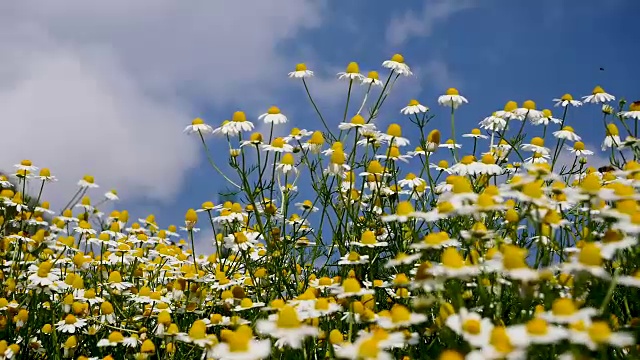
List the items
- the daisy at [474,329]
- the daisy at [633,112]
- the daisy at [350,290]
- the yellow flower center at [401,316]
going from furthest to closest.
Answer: the daisy at [633,112] → the daisy at [350,290] → the yellow flower center at [401,316] → the daisy at [474,329]

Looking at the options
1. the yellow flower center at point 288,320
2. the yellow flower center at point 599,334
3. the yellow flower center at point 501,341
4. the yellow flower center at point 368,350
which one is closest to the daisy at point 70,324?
the yellow flower center at point 288,320

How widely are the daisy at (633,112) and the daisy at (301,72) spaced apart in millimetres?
2482

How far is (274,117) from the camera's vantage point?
498cm

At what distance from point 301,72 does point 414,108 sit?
37.6 inches

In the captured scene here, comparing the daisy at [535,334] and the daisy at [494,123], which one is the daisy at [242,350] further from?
the daisy at [494,123]

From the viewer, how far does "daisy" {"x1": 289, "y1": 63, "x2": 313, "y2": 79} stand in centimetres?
543

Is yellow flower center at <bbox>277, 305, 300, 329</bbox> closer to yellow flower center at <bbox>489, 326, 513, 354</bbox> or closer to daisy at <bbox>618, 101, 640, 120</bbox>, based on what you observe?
yellow flower center at <bbox>489, 326, 513, 354</bbox>

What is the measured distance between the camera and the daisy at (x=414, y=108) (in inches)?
210

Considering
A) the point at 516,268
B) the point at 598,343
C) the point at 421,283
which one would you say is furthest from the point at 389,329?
the point at 598,343

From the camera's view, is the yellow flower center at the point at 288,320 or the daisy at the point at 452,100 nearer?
the yellow flower center at the point at 288,320

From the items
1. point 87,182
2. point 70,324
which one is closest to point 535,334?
point 70,324

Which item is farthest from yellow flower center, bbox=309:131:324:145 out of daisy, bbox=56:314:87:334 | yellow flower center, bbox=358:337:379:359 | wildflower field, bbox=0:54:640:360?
yellow flower center, bbox=358:337:379:359

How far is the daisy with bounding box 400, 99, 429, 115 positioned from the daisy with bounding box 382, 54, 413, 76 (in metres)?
0.24

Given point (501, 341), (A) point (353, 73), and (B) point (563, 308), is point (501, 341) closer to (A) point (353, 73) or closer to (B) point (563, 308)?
(B) point (563, 308)
